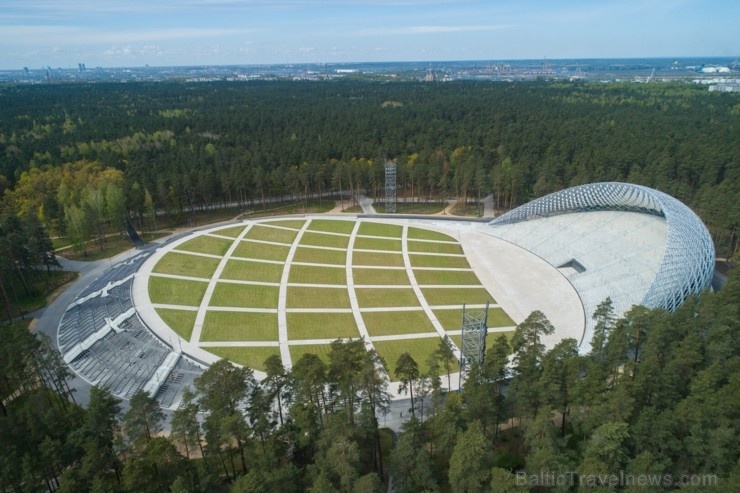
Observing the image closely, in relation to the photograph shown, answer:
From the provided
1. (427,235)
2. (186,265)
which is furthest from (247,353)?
(427,235)

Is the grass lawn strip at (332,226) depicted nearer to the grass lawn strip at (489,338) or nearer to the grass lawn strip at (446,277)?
the grass lawn strip at (446,277)

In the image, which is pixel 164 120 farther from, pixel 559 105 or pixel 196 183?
pixel 559 105

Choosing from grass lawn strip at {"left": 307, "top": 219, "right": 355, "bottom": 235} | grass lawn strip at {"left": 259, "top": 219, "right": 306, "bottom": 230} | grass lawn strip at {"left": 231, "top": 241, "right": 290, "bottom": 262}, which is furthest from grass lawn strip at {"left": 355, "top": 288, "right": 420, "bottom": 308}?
grass lawn strip at {"left": 259, "top": 219, "right": 306, "bottom": 230}

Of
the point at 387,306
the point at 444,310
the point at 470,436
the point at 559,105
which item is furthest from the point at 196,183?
the point at 559,105

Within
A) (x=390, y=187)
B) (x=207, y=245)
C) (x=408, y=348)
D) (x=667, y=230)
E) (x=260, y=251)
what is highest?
(x=667, y=230)

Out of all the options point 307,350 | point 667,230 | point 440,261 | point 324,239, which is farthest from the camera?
point 324,239

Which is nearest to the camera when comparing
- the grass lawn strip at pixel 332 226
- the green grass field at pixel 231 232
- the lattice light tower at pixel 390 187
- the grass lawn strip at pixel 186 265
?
the grass lawn strip at pixel 186 265

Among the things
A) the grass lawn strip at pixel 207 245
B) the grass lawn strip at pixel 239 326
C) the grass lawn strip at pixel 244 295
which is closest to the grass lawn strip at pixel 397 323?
the grass lawn strip at pixel 239 326

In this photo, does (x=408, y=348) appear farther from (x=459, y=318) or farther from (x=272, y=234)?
(x=272, y=234)
